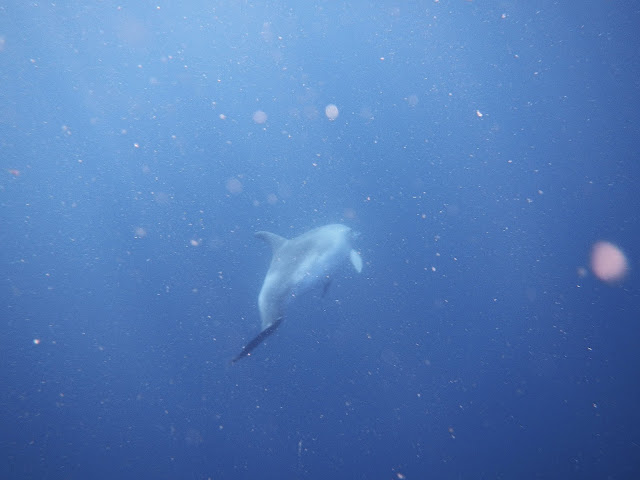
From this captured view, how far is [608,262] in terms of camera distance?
40.1 ft

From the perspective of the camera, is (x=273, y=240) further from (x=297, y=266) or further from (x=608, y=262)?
(x=608, y=262)

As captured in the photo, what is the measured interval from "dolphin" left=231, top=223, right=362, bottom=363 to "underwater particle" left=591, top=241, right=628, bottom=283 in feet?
33.4

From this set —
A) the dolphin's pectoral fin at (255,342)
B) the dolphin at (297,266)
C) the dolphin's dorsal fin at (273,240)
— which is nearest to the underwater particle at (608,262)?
the dolphin at (297,266)

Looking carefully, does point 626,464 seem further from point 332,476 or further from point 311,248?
point 311,248

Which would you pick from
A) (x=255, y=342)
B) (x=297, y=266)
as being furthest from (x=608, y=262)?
(x=255, y=342)

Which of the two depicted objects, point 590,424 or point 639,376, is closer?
point 590,424

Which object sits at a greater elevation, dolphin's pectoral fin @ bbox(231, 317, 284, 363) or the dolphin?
the dolphin

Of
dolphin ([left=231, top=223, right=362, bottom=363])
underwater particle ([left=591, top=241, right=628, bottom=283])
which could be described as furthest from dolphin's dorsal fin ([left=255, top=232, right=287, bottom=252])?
underwater particle ([left=591, top=241, right=628, bottom=283])

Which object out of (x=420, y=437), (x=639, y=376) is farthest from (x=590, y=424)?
(x=420, y=437)

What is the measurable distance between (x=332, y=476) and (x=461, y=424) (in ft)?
13.6

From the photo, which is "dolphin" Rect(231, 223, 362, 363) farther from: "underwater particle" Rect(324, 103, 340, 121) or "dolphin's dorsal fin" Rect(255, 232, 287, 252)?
"underwater particle" Rect(324, 103, 340, 121)

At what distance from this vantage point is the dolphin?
563 cm

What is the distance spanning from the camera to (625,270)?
11656mm

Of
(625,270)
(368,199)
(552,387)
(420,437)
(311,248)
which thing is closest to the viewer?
(311,248)
